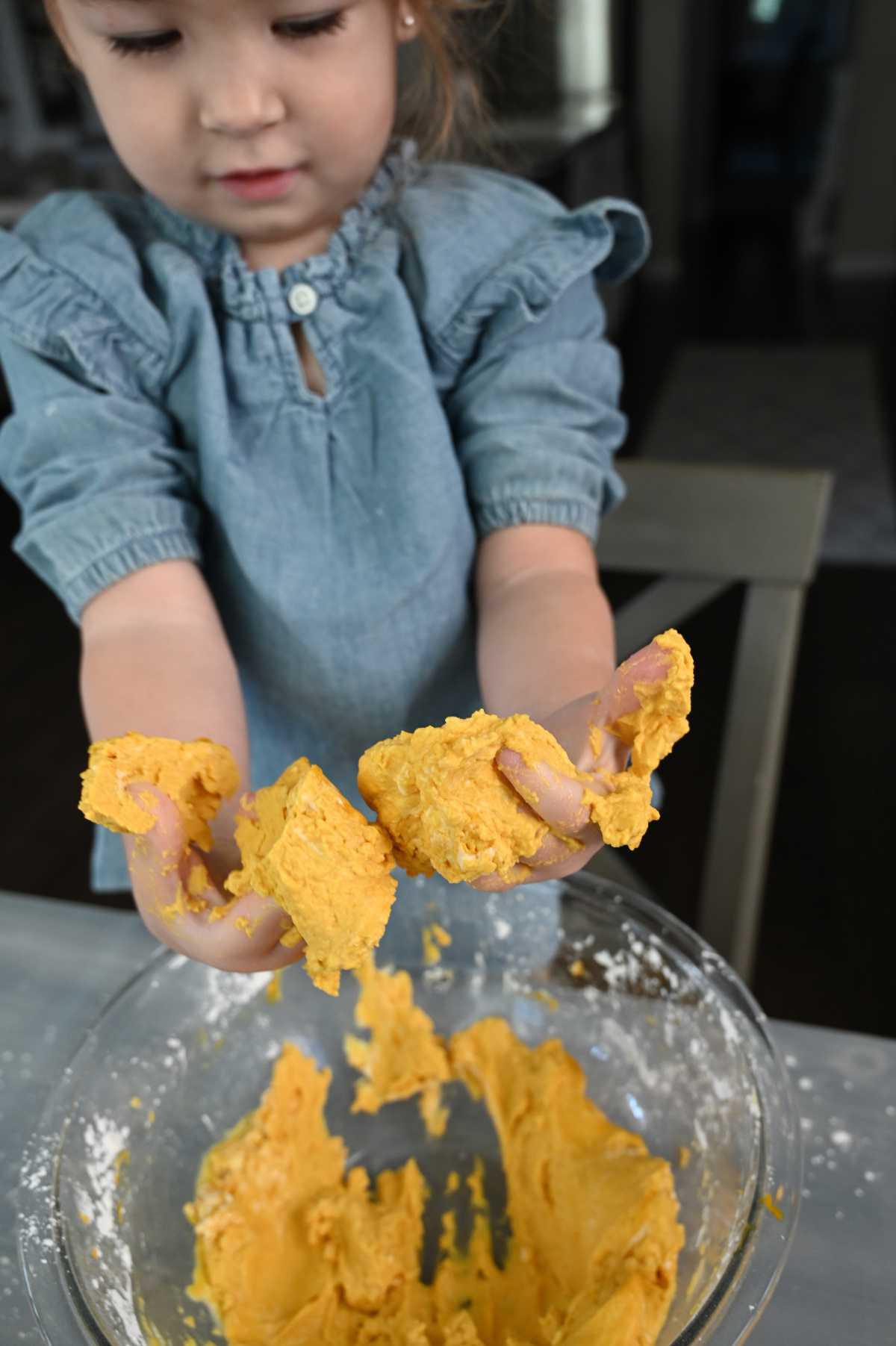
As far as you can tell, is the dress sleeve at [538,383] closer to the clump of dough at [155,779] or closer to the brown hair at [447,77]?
the brown hair at [447,77]

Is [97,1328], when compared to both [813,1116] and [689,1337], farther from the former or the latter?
[813,1116]

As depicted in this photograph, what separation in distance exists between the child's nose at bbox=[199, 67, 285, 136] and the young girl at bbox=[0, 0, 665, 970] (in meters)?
0.03

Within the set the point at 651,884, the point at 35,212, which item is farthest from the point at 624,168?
the point at 35,212

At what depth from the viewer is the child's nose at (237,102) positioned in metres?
0.48

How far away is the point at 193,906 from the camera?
426 millimetres

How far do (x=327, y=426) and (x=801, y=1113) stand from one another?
44 cm

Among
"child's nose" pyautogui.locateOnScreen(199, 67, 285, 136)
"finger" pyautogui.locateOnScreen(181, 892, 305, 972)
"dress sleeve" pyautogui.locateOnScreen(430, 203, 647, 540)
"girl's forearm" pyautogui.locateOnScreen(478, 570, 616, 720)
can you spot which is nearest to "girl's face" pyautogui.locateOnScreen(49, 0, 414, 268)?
"child's nose" pyautogui.locateOnScreen(199, 67, 285, 136)

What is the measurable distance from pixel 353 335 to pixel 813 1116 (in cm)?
48

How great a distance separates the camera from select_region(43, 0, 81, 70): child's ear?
1.72 feet

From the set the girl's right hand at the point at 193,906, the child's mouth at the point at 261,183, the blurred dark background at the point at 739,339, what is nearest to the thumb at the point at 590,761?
the girl's right hand at the point at 193,906

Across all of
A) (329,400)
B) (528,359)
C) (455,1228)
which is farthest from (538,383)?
(455,1228)

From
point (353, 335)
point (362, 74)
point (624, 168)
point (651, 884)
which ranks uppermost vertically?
point (362, 74)

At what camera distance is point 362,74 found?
0.51 m

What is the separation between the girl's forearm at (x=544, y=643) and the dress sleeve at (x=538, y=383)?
47 millimetres
